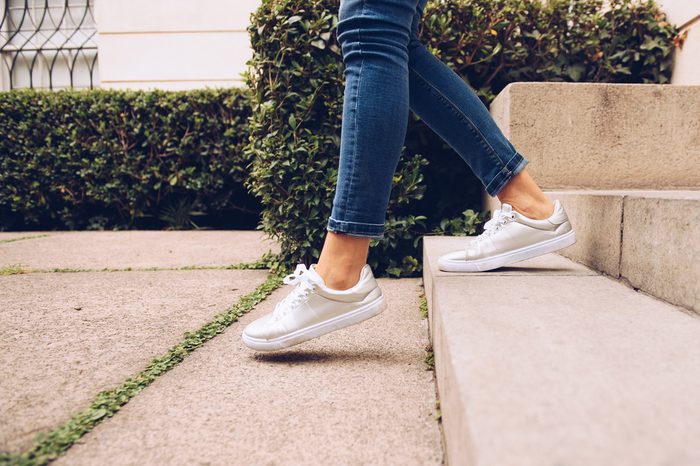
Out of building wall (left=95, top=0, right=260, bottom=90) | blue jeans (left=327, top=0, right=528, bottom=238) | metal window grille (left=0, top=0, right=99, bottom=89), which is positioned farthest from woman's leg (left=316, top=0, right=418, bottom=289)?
metal window grille (left=0, top=0, right=99, bottom=89)

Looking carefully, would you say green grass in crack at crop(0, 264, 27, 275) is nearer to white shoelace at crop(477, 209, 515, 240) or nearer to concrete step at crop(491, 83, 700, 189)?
white shoelace at crop(477, 209, 515, 240)

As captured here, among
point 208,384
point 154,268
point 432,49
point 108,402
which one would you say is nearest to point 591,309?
point 208,384

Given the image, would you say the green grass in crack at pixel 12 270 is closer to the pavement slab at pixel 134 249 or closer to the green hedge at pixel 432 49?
the pavement slab at pixel 134 249

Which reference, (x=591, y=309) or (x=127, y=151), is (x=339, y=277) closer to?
(x=591, y=309)

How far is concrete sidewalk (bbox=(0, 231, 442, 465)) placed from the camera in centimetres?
91

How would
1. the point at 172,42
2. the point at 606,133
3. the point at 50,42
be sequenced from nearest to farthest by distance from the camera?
1. the point at 606,133
2. the point at 172,42
3. the point at 50,42

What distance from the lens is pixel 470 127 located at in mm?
1425

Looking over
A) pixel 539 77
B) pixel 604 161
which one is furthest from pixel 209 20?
pixel 604 161

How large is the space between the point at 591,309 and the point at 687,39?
6.61 feet

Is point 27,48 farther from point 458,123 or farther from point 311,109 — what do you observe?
point 458,123

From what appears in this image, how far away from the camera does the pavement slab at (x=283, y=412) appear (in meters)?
0.88

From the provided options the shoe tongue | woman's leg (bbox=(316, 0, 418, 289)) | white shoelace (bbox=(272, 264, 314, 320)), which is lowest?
white shoelace (bbox=(272, 264, 314, 320))

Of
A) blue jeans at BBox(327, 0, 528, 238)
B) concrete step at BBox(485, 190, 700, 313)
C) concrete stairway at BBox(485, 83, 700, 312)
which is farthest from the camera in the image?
concrete stairway at BBox(485, 83, 700, 312)

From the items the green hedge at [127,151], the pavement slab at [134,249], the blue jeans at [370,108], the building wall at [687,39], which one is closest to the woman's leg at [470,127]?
the blue jeans at [370,108]
